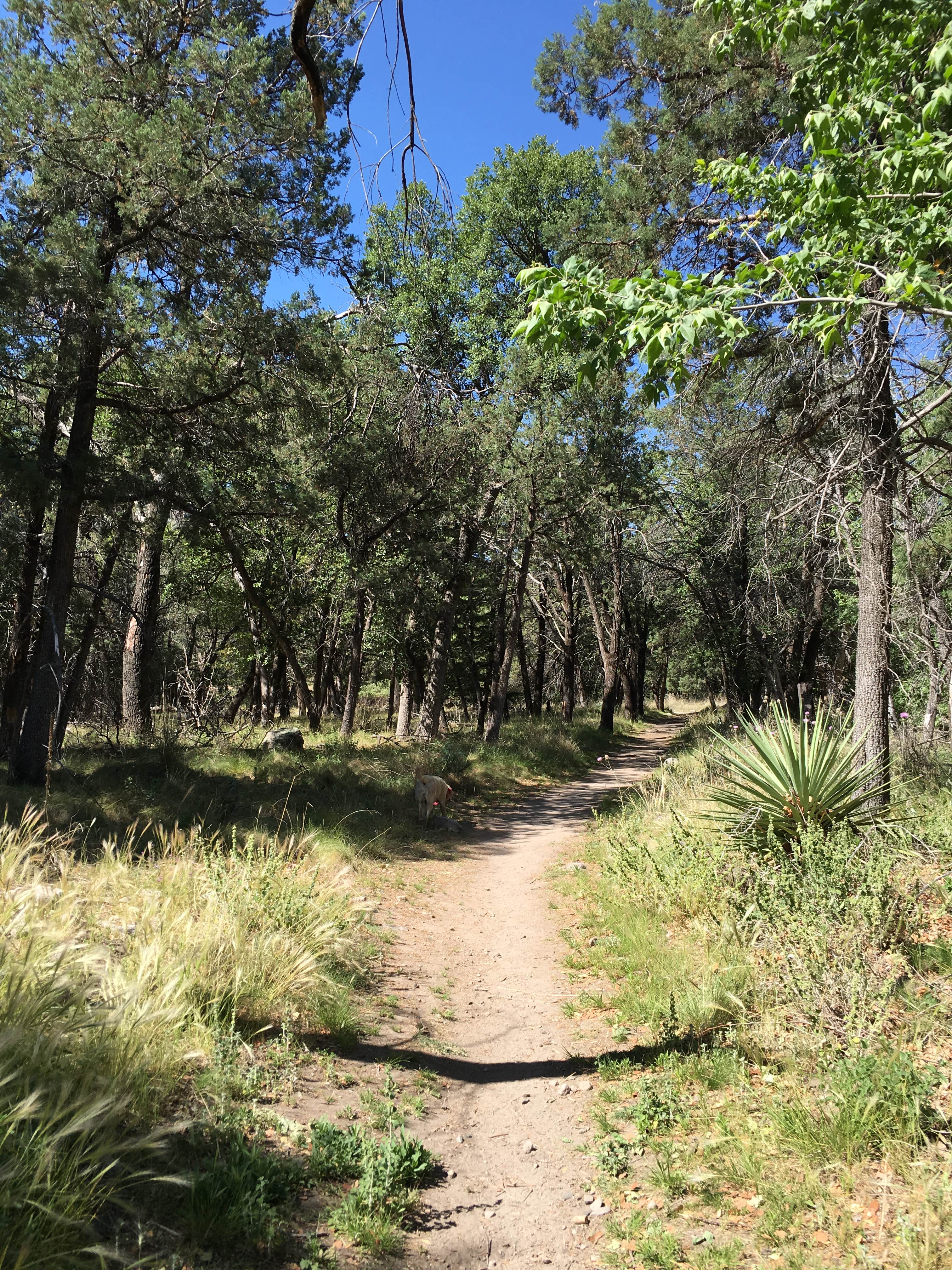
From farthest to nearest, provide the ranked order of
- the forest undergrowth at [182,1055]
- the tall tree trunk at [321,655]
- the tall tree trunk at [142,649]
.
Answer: the tall tree trunk at [321,655], the tall tree trunk at [142,649], the forest undergrowth at [182,1055]

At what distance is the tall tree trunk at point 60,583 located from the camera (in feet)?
31.0

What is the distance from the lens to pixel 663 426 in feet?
51.2

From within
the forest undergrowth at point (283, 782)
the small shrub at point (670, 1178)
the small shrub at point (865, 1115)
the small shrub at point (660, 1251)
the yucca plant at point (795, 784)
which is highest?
the yucca plant at point (795, 784)

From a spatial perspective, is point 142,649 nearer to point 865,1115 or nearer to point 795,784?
point 795,784

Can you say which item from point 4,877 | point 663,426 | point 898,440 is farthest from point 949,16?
point 663,426

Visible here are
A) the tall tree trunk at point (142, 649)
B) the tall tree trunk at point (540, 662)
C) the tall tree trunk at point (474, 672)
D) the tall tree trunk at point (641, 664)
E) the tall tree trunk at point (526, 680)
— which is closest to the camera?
the tall tree trunk at point (142, 649)

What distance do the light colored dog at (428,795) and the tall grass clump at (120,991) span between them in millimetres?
4450

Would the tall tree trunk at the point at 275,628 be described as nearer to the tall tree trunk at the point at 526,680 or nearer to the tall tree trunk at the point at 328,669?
the tall tree trunk at the point at 328,669

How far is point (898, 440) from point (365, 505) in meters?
11.1

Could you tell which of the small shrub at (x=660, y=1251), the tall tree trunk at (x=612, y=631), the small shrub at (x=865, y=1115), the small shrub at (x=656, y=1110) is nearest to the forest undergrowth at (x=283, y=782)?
the small shrub at (x=656, y=1110)

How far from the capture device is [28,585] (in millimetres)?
10898

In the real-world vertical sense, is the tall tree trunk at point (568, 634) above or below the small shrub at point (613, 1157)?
above

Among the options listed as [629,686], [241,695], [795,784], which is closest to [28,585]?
[795,784]

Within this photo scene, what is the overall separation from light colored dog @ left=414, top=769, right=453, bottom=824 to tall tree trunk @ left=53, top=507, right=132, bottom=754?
4.83 metres
